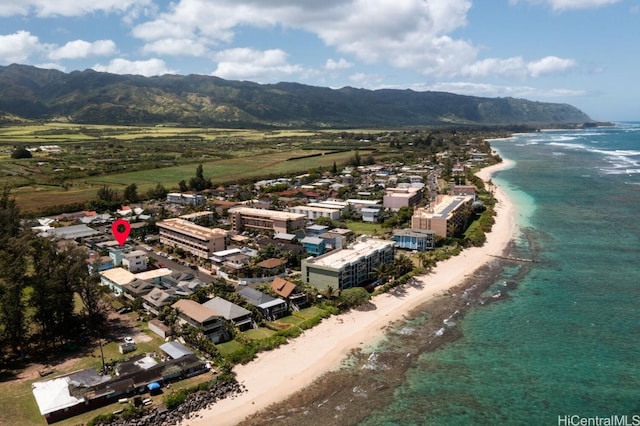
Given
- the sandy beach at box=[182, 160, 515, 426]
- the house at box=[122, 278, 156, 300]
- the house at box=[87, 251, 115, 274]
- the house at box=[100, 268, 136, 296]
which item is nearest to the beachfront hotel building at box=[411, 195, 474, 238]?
the sandy beach at box=[182, 160, 515, 426]

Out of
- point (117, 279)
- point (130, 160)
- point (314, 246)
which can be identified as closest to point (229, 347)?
point (117, 279)

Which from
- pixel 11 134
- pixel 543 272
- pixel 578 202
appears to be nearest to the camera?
pixel 543 272

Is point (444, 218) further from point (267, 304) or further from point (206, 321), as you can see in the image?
point (206, 321)

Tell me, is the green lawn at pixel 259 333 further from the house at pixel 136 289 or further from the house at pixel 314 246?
the house at pixel 314 246

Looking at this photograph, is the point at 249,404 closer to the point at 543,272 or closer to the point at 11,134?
the point at 543,272

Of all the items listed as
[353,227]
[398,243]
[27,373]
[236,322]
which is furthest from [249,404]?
[353,227]

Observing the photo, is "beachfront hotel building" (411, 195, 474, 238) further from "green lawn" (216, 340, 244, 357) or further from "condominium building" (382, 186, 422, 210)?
"green lawn" (216, 340, 244, 357)
